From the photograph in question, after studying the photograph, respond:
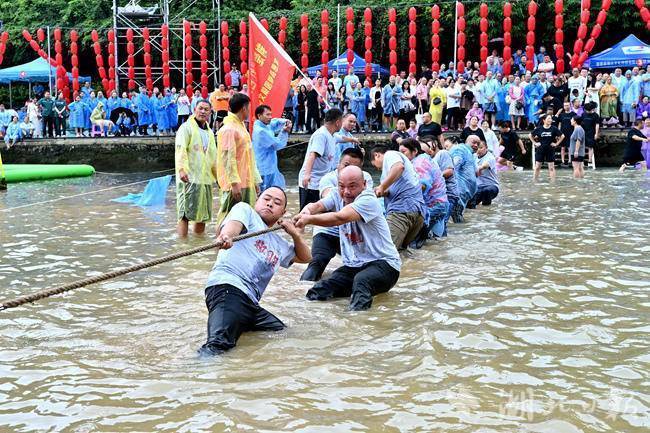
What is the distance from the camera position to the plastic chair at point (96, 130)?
2458 centimetres

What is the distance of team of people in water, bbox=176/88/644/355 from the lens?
539 centimetres

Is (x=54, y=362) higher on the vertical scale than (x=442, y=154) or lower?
lower

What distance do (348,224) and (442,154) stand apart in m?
4.19

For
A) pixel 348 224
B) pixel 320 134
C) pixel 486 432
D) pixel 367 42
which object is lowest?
pixel 486 432

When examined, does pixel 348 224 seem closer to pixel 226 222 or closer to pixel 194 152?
pixel 226 222

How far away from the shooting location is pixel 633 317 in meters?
5.85

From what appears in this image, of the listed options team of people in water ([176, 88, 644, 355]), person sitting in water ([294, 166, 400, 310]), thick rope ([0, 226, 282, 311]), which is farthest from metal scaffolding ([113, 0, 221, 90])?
thick rope ([0, 226, 282, 311])

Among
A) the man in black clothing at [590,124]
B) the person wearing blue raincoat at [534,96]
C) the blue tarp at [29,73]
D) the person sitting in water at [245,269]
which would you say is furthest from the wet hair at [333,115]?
the blue tarp at [29,73]

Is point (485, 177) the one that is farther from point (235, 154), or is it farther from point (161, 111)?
point (161, 111)

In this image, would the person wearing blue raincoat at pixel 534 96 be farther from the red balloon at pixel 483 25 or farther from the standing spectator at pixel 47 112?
the standing spectator at pixel 47 112

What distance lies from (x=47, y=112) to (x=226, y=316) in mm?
20891

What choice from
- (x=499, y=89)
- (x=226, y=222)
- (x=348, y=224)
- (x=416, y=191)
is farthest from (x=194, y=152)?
(x=499, y=89)

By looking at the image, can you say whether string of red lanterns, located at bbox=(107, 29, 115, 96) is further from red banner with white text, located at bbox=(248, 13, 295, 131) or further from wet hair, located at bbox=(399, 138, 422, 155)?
wet hair, located at bbox=(399, 138, 422, 155)

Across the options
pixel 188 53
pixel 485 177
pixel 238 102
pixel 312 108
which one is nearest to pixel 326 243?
pixel 238 102
